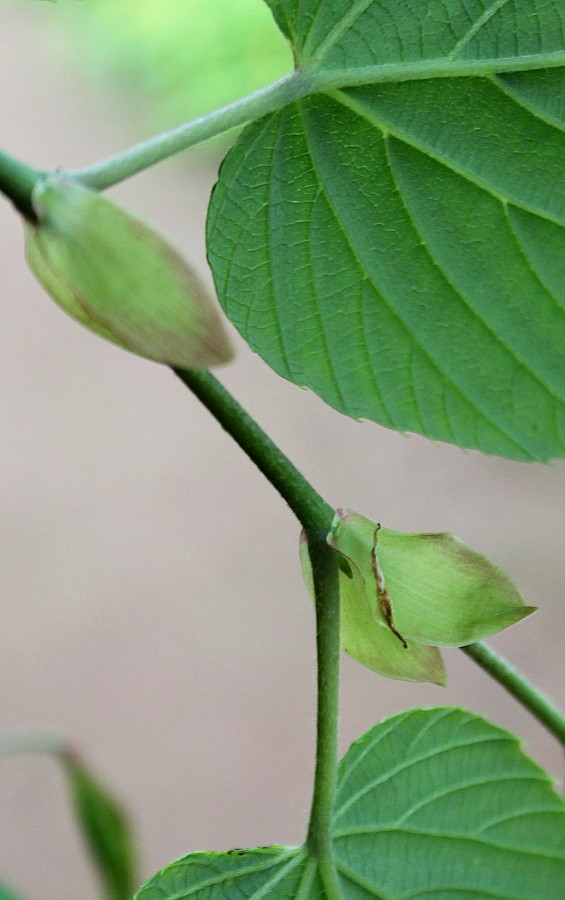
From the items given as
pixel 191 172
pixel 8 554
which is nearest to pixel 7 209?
pixel 191 172

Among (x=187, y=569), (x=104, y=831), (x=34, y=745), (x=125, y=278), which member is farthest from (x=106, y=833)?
(x=187, y=569)

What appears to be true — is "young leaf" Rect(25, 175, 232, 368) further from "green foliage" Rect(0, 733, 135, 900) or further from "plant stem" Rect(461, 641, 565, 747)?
"green foliage" Rect(0, 733, 135, 900)

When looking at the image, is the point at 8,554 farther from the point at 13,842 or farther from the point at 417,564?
the point at 417,564

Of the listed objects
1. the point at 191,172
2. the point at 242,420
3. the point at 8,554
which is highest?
the point at 191,172

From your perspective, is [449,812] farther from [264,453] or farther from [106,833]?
[106,833]

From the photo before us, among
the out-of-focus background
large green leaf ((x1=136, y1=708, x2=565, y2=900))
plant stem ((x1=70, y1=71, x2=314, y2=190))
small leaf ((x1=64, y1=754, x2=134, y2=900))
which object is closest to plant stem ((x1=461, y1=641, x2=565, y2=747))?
large green leaf ((x1=136, y1=708, x2=565, y2=900))

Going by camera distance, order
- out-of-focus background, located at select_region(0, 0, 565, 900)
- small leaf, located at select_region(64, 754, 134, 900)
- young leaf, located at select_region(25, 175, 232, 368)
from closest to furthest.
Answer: young leaf, located at select_region(25, 175, 232, 368)
small leaf, located at select_region(64, 754, 134, 900)
out-of-focus background, located at select_region(0, 0, 565, 900)
